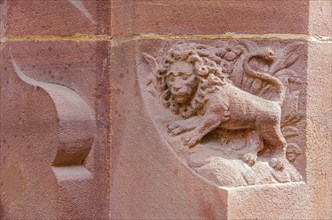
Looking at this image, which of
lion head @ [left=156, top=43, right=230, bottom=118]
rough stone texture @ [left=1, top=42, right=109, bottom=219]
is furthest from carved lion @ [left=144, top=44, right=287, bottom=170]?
rough stone texture @ [left=1, top=42, right=109, bottom=219]

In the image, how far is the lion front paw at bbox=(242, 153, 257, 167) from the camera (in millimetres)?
2447

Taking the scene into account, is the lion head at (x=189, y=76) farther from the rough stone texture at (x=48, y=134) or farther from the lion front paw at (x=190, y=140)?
the rough stone texture at (x=48, y=134)

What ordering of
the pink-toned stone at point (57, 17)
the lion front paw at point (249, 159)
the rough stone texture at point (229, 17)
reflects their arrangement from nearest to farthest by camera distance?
the lion front paw at point (249, 159)
the rough stone texture at point (229, 17)
the pink-toned stone at point (57, 17)

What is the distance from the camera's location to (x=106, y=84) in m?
2.77

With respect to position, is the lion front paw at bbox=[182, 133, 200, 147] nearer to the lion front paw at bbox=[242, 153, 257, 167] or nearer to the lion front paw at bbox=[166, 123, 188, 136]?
the lion front paw at bbox=[166, 123, 188, 136]

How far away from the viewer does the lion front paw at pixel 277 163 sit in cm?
251

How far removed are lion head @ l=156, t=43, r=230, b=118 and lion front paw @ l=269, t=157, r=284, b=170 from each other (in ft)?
1.01

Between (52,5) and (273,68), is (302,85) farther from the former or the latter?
(52,5)

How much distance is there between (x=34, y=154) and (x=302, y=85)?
100 cm

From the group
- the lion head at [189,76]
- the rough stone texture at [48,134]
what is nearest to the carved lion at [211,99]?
the lion head at [189,76]

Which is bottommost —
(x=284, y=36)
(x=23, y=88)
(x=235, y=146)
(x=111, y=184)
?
(x=111, y=184)

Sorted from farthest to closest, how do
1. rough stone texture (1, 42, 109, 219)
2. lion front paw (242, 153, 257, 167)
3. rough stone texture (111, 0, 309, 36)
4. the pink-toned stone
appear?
the pink-toned stone
rough stone texture (1, 42, 109, 219)
rough stone texture (111, 0, 309, 36)
lion front paw (242, 153, 257, 167)

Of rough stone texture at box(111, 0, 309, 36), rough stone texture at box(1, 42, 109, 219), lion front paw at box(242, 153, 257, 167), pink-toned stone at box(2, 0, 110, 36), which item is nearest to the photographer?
lion front paw at box(242, 153, 257, 167)

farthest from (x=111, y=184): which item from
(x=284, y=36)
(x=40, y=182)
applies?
(x=284, y=36)
